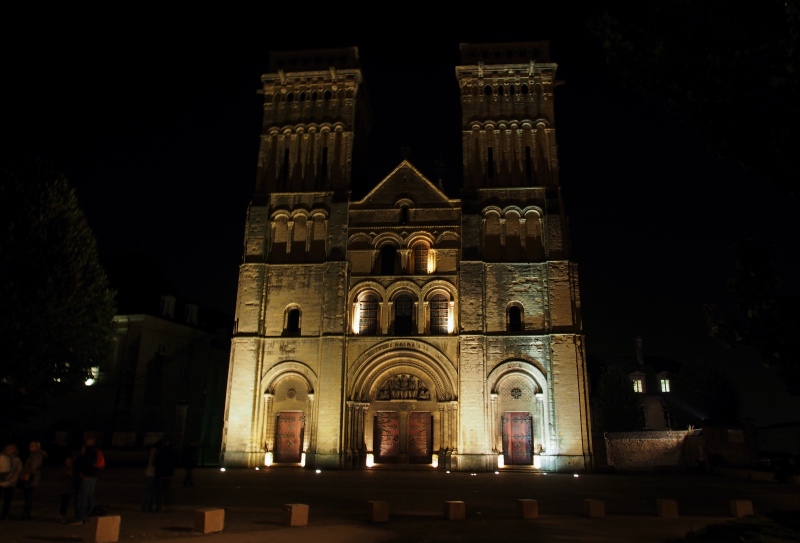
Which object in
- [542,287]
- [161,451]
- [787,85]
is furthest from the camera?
[542,287]

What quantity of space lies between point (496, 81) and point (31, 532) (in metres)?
33.6

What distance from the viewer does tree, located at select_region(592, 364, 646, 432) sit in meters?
49.5

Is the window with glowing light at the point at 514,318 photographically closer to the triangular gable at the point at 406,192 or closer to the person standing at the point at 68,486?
the triangular gable at the point at 406,192

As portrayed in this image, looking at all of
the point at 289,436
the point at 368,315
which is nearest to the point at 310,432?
the point at 289,436

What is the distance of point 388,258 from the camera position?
36.9 m

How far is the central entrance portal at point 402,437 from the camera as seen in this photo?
111ft

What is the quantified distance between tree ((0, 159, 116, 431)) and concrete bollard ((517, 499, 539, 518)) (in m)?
17.9

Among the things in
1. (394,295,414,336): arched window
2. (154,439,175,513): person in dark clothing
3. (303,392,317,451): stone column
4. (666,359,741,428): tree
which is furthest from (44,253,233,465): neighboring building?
(666,359,741,428): tree

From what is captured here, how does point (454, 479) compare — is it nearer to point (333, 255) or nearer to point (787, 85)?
point (333, 255)

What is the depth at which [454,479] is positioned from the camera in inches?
1035

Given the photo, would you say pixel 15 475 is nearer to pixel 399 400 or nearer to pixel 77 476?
pixel 77 476

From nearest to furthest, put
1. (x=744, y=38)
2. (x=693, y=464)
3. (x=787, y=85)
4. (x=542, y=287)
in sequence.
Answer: (x=787, y=85)
(x=744, y=38)
(x=542, y=287)
(x=693, y=464)

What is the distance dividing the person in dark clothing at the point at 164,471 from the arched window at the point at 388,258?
2196 cm

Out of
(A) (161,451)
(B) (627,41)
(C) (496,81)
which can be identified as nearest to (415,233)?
(C) (496,81)
